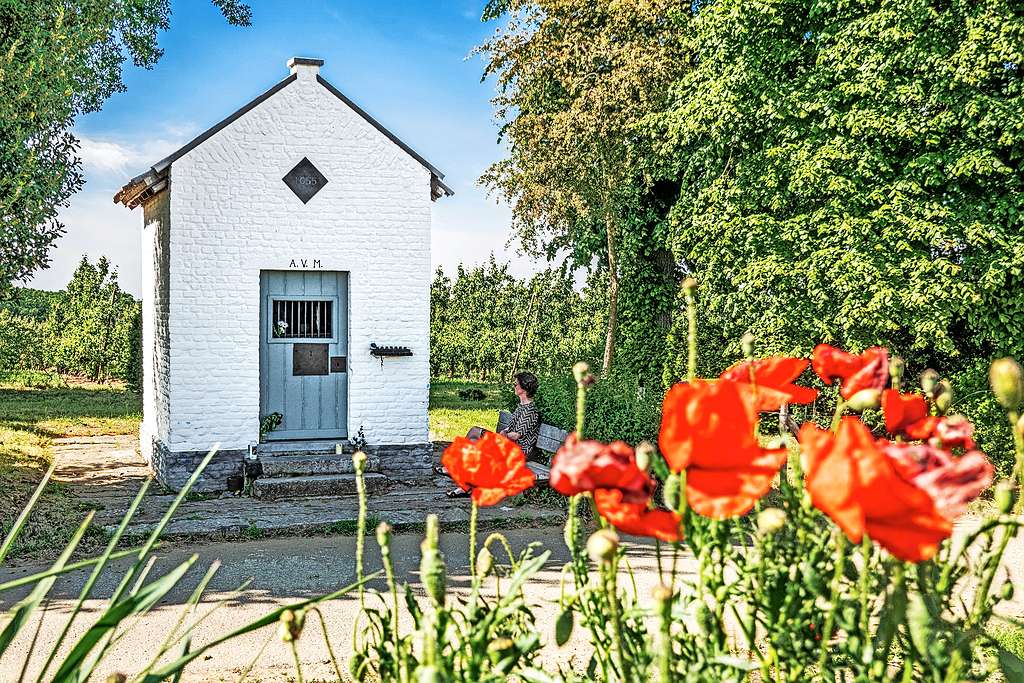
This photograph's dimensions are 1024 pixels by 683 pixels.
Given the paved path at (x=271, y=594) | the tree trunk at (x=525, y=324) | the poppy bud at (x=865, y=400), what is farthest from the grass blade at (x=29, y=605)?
the tree trunk at (x=525, y=324)

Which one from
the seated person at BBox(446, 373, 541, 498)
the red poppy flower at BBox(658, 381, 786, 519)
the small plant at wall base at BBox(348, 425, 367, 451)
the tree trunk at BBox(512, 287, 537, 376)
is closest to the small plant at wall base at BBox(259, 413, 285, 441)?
the small plant at wall base at BBox(348, 425, 367, 451)

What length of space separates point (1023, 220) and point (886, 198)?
1730 mm

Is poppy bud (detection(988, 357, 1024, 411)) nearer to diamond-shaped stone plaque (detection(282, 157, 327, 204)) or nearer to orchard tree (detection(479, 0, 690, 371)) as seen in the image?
diamond-shaped stone plaque (detection(282, 157, 327, 204))

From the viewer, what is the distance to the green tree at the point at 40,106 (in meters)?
9.76

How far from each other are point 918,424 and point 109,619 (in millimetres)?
1617

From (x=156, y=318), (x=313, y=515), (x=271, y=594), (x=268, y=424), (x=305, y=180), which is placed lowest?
(x=271, y=594)

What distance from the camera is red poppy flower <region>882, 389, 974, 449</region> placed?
1787 millimetres

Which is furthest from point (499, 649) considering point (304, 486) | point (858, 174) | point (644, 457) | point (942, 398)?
point (858, 174)

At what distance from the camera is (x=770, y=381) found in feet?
6.26

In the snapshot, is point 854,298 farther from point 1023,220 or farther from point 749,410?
point 749,410

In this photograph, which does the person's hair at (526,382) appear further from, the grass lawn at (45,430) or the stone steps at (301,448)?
the grass lawn at (45,430)

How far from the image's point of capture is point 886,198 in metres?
12.5

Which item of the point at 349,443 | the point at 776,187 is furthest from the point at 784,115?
the point at 349,443

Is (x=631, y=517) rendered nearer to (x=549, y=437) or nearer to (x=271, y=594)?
(x=271, y=594)
